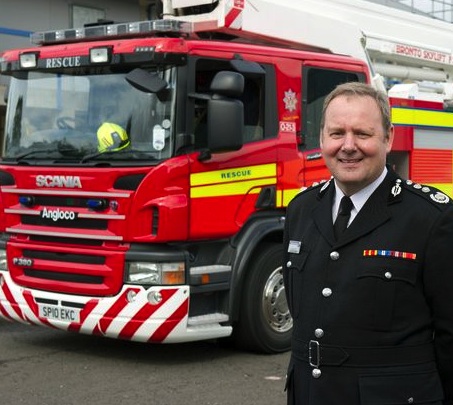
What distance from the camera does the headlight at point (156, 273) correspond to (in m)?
5.58

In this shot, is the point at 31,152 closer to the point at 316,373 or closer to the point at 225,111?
the point at 225,111

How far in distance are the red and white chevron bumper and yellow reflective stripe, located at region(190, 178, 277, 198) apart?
727 millimetres

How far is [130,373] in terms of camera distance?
581cm

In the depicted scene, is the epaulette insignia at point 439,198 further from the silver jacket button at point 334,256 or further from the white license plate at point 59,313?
the white license plate at point 59,313

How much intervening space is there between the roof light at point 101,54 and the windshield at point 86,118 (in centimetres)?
14

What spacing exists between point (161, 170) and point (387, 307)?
133 inches

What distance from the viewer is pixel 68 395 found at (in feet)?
17.3

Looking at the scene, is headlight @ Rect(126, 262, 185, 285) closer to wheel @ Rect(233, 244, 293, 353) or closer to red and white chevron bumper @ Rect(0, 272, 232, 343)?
red and white chevron bumper @ Rect(0, 272, 232, 343)

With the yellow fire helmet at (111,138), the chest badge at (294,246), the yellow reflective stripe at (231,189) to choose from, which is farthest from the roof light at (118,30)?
the chest badge at (294,246)

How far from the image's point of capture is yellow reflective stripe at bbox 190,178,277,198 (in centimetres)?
572

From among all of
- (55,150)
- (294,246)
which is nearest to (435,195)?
(294,246)

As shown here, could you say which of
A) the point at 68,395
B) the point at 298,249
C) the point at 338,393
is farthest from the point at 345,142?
the point at 68,395

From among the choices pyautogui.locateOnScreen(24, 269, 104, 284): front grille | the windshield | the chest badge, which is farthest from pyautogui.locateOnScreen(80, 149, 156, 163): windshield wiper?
the chest badge

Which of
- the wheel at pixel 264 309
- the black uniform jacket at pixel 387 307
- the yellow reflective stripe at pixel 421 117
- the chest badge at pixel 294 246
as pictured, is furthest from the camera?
the yellow reflective stripe at pixel 421 117
